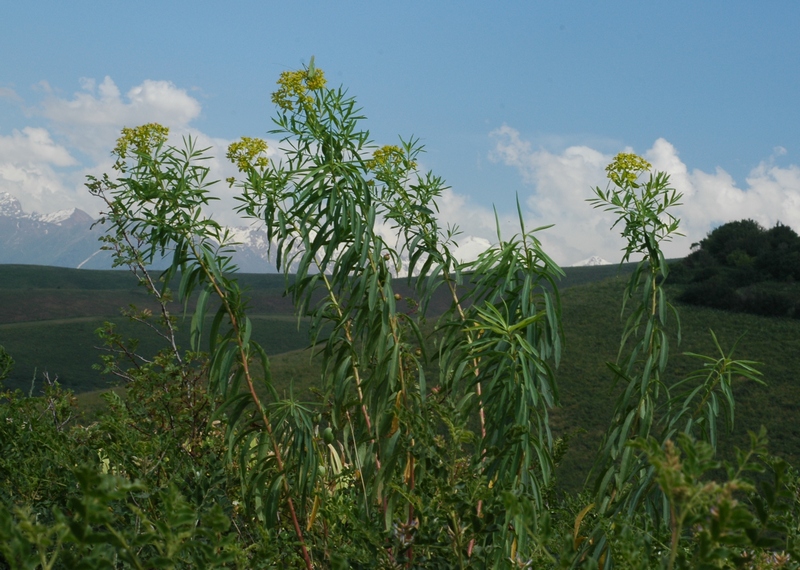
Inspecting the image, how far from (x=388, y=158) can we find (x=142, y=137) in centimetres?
100

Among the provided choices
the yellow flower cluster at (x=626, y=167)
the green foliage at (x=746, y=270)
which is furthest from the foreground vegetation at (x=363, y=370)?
A: the green foliage at (x=746, y=270)

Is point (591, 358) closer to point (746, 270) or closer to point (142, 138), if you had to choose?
point (746, 270)

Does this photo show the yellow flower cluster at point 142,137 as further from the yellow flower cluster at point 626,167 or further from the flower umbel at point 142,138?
the yellow flower cluster at point 626,167

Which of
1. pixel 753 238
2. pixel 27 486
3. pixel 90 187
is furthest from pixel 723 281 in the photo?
pixel 27 486

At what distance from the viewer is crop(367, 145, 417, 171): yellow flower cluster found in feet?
9.48

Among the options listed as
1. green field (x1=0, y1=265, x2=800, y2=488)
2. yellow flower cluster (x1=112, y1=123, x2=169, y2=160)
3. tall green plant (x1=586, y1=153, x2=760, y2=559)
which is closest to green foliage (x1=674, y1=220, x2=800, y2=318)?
green field (x1=0, y1=265, x2=800, y2=488)

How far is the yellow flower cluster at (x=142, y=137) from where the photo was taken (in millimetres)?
2475

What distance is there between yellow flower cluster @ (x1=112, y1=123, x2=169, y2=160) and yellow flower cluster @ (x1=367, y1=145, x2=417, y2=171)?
31.7 inches

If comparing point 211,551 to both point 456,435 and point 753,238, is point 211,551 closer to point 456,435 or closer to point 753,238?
point 456,435

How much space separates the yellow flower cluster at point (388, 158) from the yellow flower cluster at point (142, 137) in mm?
806

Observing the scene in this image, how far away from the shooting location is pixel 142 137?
248 cm

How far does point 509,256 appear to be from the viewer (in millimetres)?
2562

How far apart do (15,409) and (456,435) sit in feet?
8.95

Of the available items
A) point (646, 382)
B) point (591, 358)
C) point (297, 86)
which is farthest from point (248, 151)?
point (591, 358)
